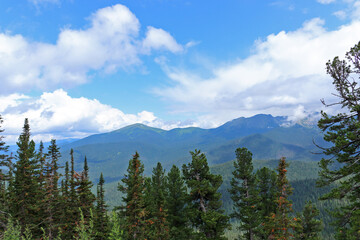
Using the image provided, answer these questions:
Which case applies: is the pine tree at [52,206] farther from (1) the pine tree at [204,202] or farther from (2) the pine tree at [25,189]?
(1) the pine tree at [204,202]

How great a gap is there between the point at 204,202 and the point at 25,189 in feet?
75.3

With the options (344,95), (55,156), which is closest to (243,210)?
(344,95)

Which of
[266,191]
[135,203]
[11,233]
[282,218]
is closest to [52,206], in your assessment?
[135,203]

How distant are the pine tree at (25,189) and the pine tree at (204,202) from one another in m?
20.5

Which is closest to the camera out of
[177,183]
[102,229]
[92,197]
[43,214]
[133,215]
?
[133,215]

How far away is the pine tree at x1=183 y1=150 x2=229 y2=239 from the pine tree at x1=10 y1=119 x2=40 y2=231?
2049 cm

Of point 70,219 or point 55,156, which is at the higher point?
point 55,156

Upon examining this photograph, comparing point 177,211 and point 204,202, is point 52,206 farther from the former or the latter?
point 204,202

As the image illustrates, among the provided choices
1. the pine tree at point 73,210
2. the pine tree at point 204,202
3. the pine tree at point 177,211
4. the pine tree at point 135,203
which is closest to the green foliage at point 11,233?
the pine tree at point 204,202

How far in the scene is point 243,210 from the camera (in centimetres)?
2714

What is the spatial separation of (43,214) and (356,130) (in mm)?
37036

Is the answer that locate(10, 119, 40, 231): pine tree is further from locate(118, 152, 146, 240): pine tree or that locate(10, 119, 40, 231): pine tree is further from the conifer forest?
locate(118, 152, 146, 240): pine tree

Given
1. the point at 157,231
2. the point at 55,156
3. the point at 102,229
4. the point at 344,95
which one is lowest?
the point at 102,229

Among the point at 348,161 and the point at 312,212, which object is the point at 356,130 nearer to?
the point at 348,161
